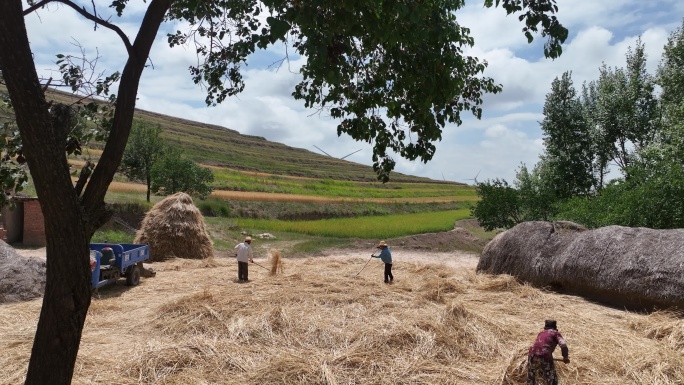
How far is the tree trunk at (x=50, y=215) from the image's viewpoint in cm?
383

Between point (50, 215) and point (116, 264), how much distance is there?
9076 mm

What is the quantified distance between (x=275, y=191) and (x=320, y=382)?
39133 millimetres

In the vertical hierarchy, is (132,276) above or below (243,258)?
below

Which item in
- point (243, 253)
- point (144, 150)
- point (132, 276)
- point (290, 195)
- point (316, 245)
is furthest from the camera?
point (290, 195)

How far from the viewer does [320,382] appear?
659cm

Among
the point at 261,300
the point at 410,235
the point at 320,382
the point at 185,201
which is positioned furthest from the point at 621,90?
the point at 320,382

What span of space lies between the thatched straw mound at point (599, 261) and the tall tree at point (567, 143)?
46.1 feet

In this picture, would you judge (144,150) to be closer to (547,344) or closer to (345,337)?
(345,337)

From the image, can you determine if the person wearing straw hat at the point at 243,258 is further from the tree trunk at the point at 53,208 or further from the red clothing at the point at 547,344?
the tree trunk at the point at 53,208

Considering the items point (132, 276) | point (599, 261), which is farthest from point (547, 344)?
point (132, 276)

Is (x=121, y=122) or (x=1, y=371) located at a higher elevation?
(x=121, y=122)

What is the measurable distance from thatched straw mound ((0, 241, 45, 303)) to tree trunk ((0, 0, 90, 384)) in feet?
26.4

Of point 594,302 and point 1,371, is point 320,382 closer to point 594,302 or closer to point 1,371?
point 1,371

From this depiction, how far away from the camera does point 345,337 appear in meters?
8.00
